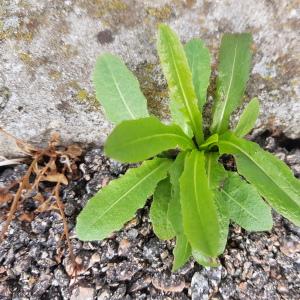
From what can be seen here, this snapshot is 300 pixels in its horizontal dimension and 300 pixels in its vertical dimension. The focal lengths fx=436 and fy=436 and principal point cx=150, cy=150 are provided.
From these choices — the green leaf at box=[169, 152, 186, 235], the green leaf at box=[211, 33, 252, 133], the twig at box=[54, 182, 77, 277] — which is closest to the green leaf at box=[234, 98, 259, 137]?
the green leaf at box=[211, 33, 252, 133]

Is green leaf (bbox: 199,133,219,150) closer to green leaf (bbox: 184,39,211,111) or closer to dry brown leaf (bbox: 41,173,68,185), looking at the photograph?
green leaf (bbox: 184,39,211,111)

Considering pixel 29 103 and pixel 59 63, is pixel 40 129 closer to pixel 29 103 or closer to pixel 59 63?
pixel 29 103

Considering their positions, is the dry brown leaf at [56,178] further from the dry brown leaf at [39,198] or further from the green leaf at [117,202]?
the green leaf at [117,202]

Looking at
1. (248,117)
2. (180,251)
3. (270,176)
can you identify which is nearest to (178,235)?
(180,251)

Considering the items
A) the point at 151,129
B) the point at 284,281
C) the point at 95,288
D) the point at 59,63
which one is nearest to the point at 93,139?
the point at 59,63

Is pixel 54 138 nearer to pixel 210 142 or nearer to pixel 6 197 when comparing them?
pixel 6 197

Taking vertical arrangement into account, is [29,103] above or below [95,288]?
above
